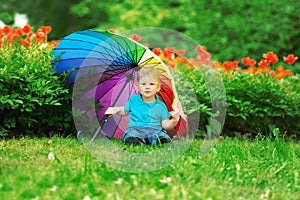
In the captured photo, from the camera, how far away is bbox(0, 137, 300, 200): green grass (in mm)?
2895

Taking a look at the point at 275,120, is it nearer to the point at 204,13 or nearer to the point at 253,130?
the point at 253,130

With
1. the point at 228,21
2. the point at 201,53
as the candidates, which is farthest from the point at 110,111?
the point at 228,21

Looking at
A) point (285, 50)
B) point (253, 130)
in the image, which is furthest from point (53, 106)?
point (285, 50)

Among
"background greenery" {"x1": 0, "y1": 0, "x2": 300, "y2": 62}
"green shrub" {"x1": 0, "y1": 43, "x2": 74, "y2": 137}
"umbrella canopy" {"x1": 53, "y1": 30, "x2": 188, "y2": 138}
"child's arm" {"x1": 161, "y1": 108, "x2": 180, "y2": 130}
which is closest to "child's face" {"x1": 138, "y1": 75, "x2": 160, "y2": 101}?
"umbrella canopy" {"x1": 53, "y1": 30, "x2": 188, "y2": 138}

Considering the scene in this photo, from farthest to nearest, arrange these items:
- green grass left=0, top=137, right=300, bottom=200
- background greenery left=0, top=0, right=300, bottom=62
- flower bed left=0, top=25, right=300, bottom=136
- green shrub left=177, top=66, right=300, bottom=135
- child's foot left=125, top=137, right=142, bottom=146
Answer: background greenery left=0, top=0, right=300, bottom=62 < green shrub left=177, top=66, right=300, bottom=135 < flower bed left=0, top=25, right=300, bottom=136 < child's foot left=125, top=137, right=142, bottom=146 < green grass left=0, top=137, right=300, bottom=200

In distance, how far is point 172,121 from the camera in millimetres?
4480

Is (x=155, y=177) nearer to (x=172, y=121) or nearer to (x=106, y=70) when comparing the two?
(x=172, y=121)

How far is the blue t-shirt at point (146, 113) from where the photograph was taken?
15.0ft

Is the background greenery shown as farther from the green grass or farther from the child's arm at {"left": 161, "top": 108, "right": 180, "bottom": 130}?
the green grass

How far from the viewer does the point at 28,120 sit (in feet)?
15.6

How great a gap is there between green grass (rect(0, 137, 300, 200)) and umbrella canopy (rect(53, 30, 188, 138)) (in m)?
0.76

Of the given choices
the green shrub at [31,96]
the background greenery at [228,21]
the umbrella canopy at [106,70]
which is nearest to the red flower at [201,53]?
the umbrella canopy at [106,70]

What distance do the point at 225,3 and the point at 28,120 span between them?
23.5 feet

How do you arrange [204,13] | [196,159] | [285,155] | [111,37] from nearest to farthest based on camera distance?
[196,159] < [285,155] < [111,37] < [204,13]
